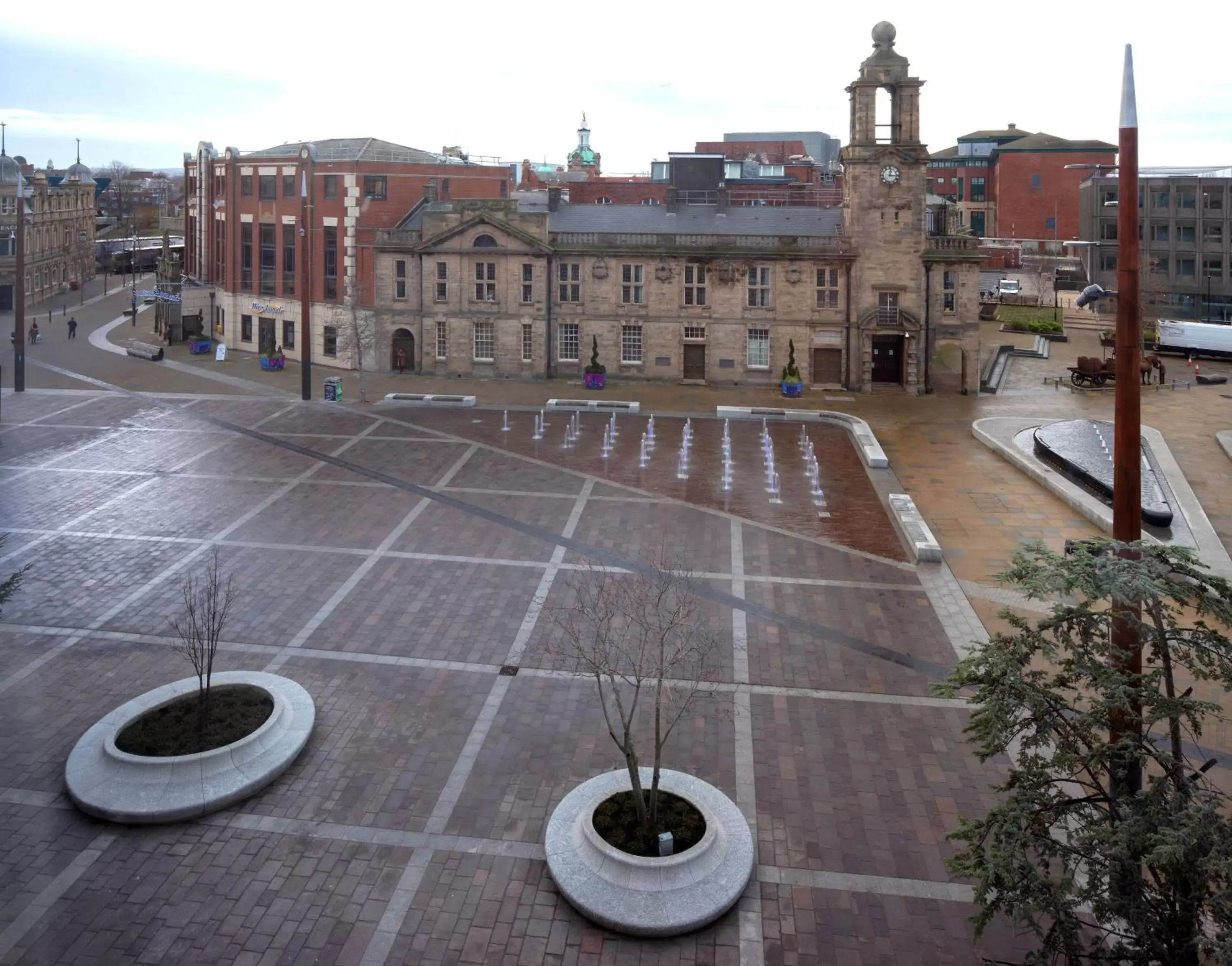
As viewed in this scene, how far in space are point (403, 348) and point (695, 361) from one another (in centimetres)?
1567

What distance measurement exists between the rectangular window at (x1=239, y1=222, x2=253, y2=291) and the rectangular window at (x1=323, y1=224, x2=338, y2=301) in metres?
7.55

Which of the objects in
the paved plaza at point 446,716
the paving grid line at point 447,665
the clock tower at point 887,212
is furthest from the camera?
the clock tower at point 887,212

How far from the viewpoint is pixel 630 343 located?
50.9m

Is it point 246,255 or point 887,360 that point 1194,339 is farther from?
point 246,255

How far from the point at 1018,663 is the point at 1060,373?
5010 centimetres

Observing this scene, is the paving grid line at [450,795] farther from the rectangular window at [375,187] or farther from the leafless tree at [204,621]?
the rectangular window at [375,187]

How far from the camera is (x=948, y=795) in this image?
45.5 feet

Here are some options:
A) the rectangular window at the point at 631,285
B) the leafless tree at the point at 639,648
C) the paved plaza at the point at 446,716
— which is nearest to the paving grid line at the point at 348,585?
the paved plaza at the point at 446,716

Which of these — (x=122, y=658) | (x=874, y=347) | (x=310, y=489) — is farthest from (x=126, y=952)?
(x=874, y=347)

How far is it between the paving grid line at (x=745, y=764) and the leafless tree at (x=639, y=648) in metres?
0.52

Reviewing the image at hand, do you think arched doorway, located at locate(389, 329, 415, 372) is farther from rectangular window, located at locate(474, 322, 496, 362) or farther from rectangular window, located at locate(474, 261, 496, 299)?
rectangular window, located at locate(474, 261, 496, 299)

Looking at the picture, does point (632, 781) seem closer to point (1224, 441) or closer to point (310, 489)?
point (310, 489)

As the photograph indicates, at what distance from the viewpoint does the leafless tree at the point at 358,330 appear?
5172 centimetres

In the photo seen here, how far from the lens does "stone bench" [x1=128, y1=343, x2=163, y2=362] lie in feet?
186
